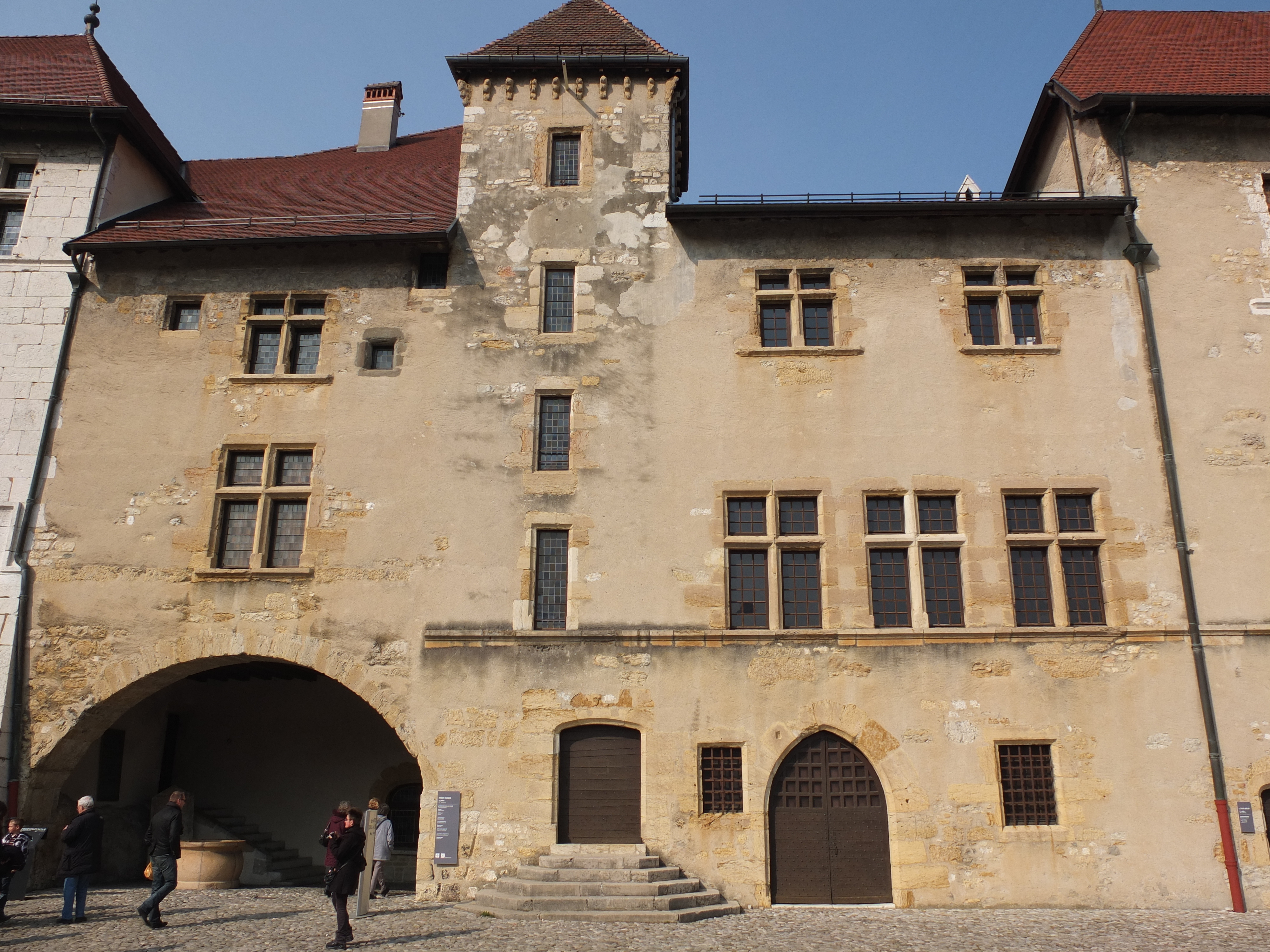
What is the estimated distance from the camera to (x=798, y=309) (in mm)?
13930

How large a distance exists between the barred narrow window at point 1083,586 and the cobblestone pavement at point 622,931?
11.4 feet

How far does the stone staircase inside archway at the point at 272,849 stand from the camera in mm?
14898

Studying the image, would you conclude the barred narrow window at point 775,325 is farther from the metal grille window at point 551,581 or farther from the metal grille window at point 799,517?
the metal grille window at point 551,581

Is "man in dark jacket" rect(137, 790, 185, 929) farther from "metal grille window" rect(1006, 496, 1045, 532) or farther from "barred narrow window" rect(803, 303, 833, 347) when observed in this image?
"metal grille window" rect(1006, 496, 1045, 532)

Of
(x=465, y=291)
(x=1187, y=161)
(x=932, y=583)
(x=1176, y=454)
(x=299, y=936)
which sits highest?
(x=1187, y=161)

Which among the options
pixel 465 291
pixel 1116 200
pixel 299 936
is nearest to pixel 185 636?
pixel 299 936

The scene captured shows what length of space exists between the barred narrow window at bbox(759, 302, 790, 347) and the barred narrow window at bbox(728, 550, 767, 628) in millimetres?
3147

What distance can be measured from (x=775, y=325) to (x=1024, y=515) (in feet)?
14.2

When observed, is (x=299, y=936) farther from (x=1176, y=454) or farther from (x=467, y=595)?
(x=1176, y=454)

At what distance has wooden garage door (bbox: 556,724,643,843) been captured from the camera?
12070 millimetres

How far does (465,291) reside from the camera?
14156mm

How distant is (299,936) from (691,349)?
28.4 feet

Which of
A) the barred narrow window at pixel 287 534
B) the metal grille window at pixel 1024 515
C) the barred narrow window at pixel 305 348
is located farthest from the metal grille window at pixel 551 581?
the metal grille window at pixel 1024 515

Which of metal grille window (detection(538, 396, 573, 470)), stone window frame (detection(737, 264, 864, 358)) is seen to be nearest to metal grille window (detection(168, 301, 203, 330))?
metal grille window (detection(538, 396, 573, 470))
